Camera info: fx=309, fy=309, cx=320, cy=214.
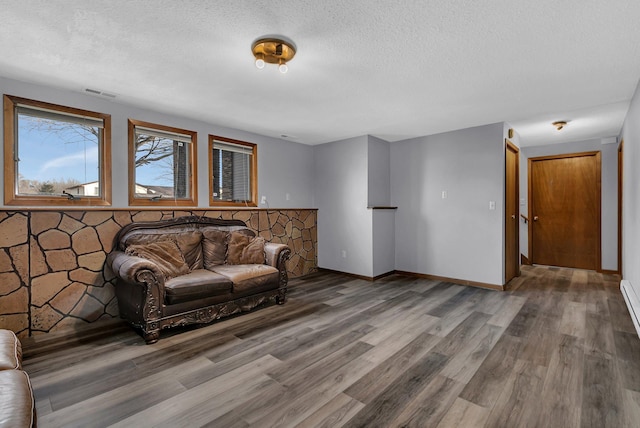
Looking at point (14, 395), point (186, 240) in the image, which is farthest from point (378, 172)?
point (14, 395)

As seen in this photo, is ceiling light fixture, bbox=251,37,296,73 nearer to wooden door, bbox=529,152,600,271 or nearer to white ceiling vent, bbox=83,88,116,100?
white ceiling vent, bbox=83,88,116,100

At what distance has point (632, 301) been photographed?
320cm

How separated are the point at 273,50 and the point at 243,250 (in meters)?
2.43

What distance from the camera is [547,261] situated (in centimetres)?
590

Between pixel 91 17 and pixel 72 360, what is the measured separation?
2440 millimetres

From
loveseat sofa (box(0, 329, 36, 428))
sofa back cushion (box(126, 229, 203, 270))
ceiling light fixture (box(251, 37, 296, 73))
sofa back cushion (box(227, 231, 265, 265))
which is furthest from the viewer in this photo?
sofa back cushion (box(227, 231, 265, 265))

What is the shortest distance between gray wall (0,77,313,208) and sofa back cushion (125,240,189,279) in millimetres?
666

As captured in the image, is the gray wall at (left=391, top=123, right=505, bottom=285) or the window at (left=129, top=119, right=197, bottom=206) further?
the gray wall at (left=391, top=123, right=505, bottom=285)

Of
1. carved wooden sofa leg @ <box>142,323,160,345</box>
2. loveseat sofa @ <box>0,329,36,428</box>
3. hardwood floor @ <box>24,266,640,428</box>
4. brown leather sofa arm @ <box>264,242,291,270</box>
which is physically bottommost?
hardwood floor @ <box>24,266,640,428</box>

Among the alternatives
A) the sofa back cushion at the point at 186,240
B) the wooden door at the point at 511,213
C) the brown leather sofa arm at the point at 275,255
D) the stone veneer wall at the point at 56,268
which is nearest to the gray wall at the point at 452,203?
the wooden door at the point at 511,213

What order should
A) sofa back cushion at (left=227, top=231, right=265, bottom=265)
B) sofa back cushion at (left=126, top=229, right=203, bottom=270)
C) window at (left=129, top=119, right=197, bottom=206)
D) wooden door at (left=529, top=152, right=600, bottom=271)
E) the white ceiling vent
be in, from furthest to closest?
wooden door at (left=529, top=152, right=600, bottom=271) → sofa back cushion at (left=227, top=231, right=265, bottom=265) → window at (left=129, top=119, right=197, bottom=206) → sofa back cushion at (left=126, top=229, right=203, bottom=270) → the white ceiling vent

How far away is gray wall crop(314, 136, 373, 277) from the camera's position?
4.95m

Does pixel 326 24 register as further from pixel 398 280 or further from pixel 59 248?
pixel 398 280

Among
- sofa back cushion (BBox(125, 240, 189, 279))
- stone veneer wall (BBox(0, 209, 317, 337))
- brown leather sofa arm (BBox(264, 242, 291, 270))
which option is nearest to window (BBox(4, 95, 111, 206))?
stone veneer wall (BBox(0, 209, 317, 337))
